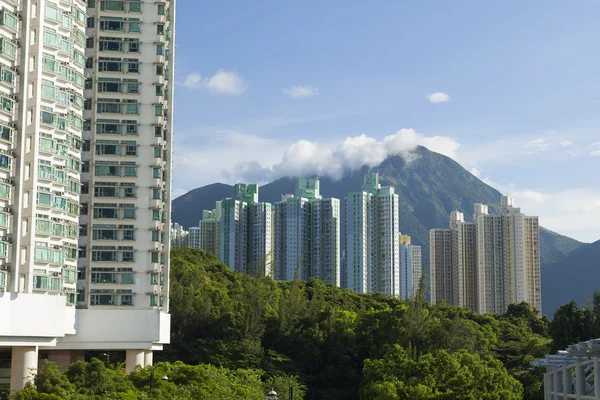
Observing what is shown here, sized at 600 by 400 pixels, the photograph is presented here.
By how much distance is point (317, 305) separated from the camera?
60.2 meters

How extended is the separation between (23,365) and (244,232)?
6402cm

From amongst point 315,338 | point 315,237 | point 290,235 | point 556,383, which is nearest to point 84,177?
point 315,338

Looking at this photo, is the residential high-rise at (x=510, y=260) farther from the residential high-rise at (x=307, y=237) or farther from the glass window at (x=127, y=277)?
the glass window at (x=127, y=277)

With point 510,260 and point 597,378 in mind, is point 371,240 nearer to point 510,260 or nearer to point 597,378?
point 510,260

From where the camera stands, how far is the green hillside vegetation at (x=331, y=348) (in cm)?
3906

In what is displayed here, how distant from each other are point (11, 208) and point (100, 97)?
1097cm

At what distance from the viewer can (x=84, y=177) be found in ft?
150

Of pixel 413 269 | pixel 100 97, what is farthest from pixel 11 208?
pixel 413 269

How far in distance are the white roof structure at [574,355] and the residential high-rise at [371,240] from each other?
76.9 meters

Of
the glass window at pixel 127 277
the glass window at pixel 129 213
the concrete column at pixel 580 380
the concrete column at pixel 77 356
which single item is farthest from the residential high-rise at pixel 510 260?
the concrete column at pixel 580 380

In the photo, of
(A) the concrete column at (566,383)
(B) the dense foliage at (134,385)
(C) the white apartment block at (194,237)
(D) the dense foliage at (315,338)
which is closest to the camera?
(A) the concrete column at (566,383)

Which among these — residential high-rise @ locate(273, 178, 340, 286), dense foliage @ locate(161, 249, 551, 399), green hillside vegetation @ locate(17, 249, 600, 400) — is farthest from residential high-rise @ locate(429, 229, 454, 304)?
dense foliage @ locate(161, 249, 551, 399)

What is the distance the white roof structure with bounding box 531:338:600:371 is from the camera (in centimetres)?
2052

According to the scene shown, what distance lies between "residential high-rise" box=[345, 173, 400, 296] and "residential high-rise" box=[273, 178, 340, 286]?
253 centimetres
